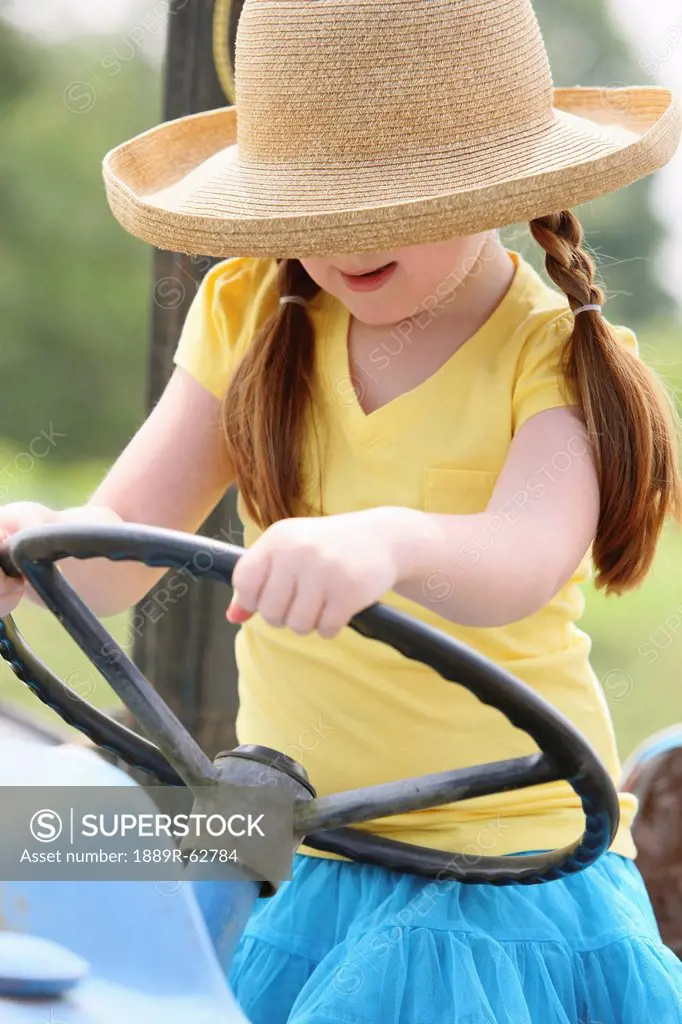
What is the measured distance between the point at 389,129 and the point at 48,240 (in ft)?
25.7

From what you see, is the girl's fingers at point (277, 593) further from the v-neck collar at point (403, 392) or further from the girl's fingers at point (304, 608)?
the v-neck collar at point (403, 392)

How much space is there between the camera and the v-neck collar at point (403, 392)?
1213 mm

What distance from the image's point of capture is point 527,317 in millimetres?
1219

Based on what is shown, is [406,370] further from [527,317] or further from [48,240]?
[48,240]

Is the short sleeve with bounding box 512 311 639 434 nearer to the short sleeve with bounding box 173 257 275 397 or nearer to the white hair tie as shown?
the white hair tie

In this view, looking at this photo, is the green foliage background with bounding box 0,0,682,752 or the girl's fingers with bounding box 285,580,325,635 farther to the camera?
the green foliage background with bounding box 0,0,682,752

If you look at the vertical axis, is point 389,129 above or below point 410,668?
above

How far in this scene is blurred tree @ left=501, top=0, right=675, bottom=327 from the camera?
332 inches

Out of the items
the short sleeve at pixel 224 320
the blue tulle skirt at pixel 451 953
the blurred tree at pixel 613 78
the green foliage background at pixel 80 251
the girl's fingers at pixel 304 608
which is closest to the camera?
the girl's fingers at pixel 304 608

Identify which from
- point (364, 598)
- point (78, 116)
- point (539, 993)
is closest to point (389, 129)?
point (364, 598)

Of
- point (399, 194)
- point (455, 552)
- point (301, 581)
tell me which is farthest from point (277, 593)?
point (399, 194)

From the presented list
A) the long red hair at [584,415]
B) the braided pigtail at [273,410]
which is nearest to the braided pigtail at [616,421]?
the long red hair at [584,415]

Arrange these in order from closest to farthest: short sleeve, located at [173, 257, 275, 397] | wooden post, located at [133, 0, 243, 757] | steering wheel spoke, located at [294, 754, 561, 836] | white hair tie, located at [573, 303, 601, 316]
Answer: steering wheel spoke, located at [294, 754, 561, 836], white hair tie, located at [573, 303, 601, 316], short sleeve, located at [173, 257, 275, 397], wooden post, located at [133, 0, 243, 757]

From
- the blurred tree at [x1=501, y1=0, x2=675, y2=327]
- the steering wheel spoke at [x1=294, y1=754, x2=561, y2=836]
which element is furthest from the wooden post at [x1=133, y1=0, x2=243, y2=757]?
the blurred tree at [x1=501, y1=0, x2=675, y2=327]
